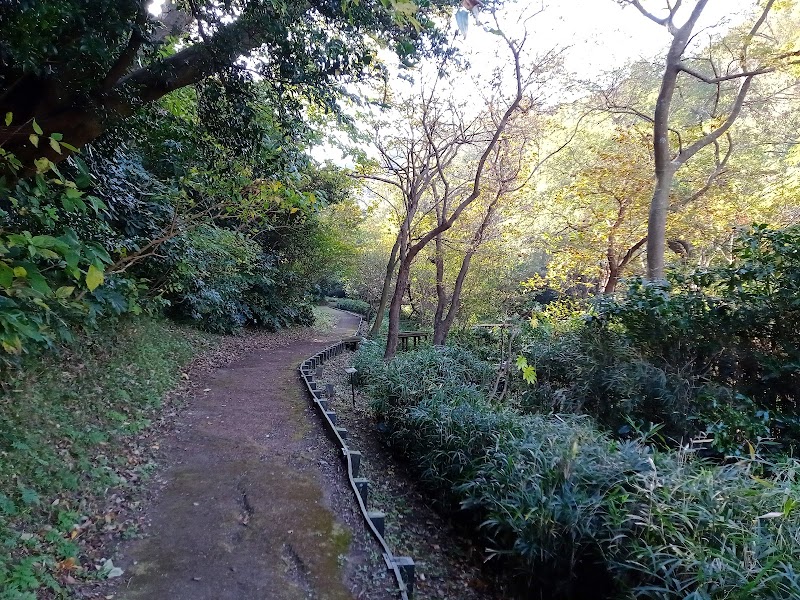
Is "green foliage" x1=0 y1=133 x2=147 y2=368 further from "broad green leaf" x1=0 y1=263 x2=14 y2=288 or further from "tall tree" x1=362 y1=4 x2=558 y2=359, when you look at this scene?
"tall tree" x1=362 y1=4 x2=558 y2=359

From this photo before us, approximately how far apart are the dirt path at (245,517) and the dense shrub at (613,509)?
1164 millimetres

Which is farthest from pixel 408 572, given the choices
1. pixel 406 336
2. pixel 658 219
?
pixel 406 336

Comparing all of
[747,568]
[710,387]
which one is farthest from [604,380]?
[747,568]

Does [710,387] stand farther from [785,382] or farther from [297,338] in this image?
[297,338]

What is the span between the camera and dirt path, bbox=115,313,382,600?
282 cm

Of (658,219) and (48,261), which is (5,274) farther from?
(658,219)

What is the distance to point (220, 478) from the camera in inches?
161

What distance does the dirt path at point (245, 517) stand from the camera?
2.82 meters

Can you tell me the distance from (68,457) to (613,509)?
4.23 metres

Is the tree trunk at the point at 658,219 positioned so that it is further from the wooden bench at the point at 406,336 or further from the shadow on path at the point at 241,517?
the wooden bench at the point at 406,336

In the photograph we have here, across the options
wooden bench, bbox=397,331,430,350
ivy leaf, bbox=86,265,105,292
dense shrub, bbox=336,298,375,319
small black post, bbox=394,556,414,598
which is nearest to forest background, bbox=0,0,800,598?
ivy leaf, bbox=86,265,105,292

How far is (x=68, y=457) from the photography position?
3613 millimetres

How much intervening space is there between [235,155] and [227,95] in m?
0.71

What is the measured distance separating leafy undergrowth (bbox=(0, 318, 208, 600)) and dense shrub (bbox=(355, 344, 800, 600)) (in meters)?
2.77
